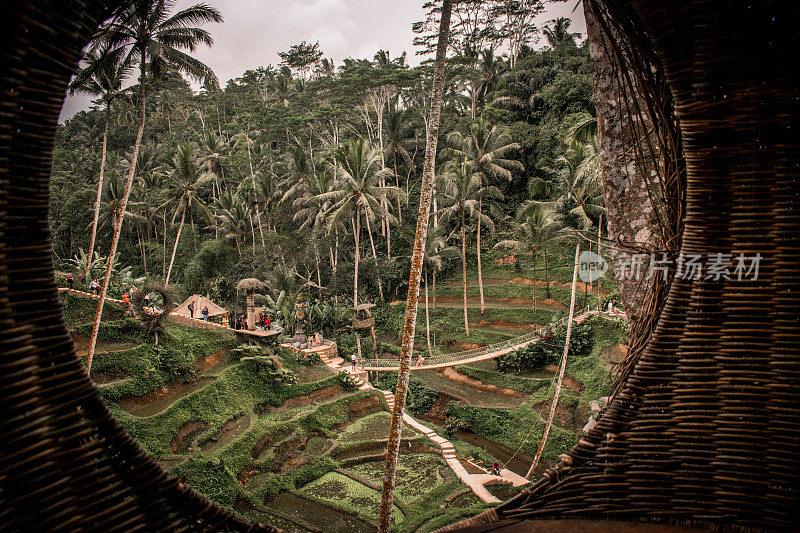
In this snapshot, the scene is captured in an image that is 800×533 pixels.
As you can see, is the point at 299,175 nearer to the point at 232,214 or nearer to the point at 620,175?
the point at 232,214

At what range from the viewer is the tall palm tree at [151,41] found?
29.3 ft

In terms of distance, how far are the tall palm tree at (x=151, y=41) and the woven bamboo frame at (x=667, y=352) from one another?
939 cm

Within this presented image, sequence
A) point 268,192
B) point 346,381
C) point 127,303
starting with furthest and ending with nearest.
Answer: point 268,192 < point 346,381 < point 127,303

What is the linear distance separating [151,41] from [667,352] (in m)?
11.5

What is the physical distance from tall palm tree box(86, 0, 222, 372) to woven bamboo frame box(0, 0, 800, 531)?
9391 millimetres

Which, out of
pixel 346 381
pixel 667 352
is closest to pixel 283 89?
pixel 346 381

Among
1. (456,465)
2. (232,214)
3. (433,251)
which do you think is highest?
(232,214)

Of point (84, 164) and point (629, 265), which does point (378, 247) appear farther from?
point (629, 265)

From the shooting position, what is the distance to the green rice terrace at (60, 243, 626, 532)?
8.70m

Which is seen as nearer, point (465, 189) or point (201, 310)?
point (201, 310)

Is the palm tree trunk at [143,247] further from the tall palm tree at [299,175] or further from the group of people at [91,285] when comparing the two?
the group of people at [91,285]

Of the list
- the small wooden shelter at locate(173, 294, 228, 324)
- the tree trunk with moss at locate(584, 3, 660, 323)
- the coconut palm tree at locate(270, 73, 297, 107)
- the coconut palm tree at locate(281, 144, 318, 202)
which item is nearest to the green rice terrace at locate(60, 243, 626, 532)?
the small wooden shelter at locate(173, 294, 228, 324)

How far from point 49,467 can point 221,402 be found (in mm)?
11277

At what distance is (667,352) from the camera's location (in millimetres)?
1276
